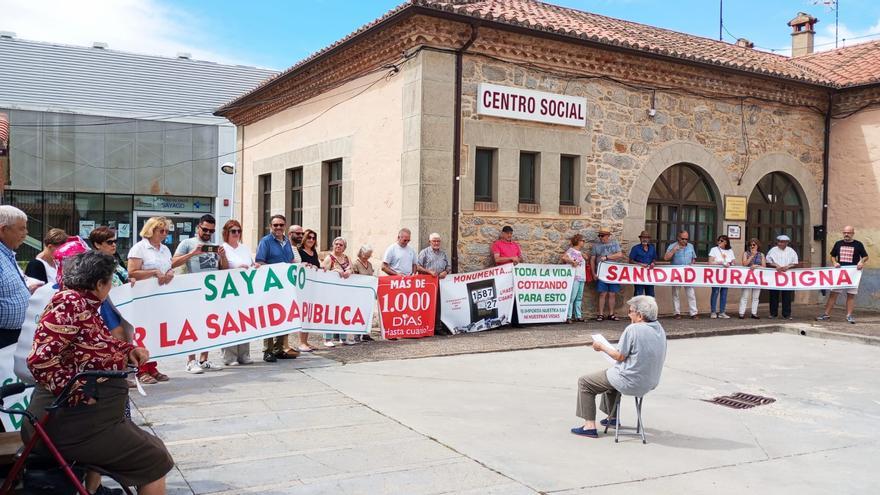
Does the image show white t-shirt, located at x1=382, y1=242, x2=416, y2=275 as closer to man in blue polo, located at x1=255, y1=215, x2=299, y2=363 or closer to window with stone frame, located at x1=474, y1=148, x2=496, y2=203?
window with stone frame, located at x1=474, y1=148, x2=496, y2=203

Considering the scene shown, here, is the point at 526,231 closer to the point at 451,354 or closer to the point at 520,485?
the point at 451,354

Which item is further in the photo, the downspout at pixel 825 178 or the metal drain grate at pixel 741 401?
the downspout at pixel 825 178

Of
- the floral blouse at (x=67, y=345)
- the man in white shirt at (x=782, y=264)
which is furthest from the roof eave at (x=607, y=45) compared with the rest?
the floral blouse at (x=67, y=345)

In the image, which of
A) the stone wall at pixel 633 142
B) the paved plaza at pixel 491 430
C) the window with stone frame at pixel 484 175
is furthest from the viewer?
the window with stone frame at pixel 484 175

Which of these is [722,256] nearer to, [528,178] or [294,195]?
[528,178]

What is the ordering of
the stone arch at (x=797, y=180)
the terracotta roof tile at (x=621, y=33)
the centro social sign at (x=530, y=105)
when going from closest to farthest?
the terracotta roof tile at (x=621, y=33)
the centro social sign at (x=530, y=105)
the stone arch at (x=797, y=180)

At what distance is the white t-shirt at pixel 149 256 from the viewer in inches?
297

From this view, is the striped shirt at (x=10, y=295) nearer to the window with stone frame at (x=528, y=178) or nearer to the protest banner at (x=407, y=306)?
the protest banner at (x=407, y=306)

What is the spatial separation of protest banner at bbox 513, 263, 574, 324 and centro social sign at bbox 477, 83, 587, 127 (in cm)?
254

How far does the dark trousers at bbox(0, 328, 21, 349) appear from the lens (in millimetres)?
4430

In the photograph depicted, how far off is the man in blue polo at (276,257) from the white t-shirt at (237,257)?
27 cm

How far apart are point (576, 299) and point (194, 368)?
683 cm

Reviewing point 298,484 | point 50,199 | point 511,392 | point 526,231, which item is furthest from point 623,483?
point 50,199

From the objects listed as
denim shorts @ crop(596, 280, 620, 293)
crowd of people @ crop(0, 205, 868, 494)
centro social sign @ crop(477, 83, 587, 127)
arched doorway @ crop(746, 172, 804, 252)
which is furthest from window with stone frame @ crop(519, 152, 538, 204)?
arched doorway @ crop(746, 172, 804, 252)
